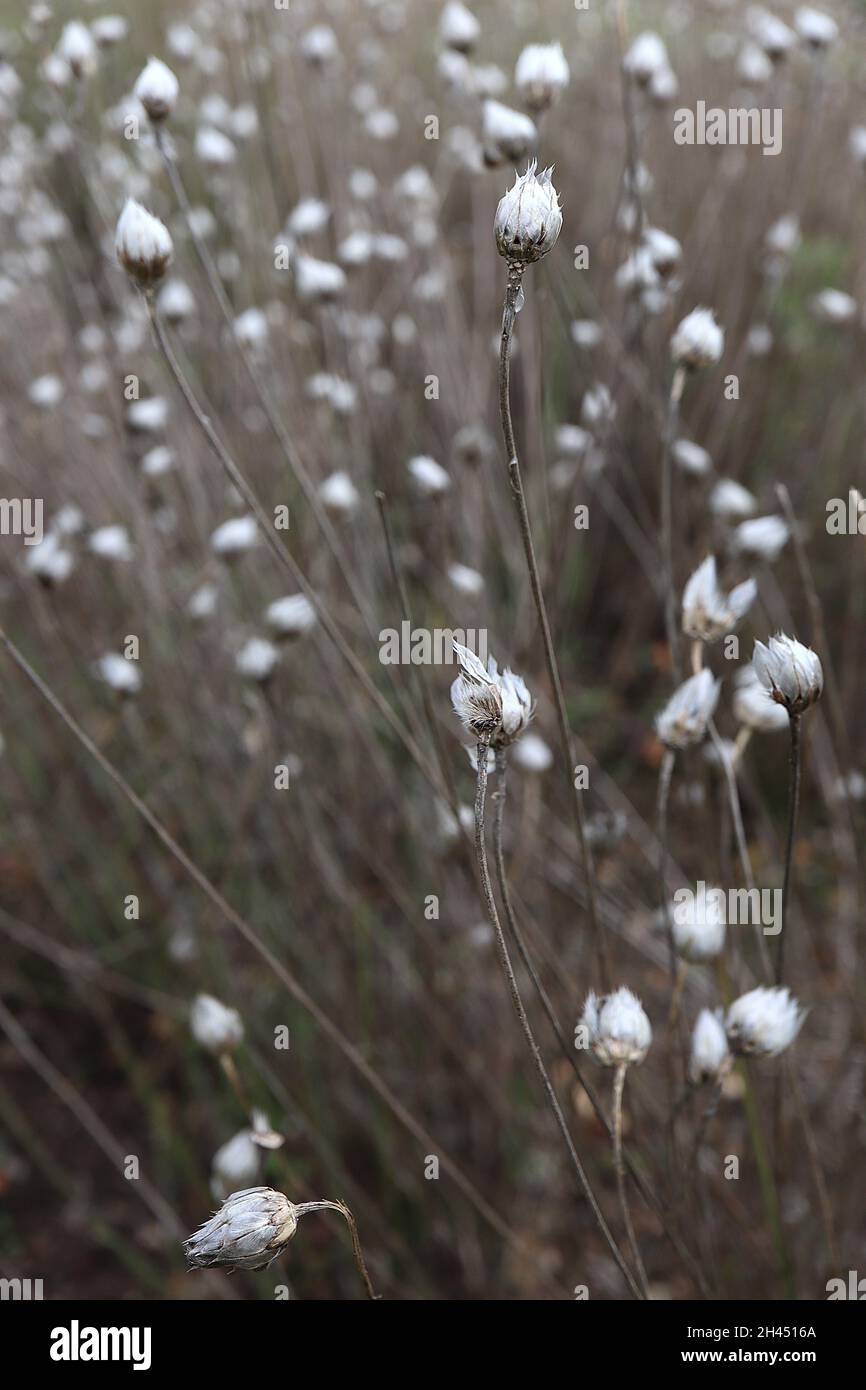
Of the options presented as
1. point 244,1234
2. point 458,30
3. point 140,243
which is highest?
point 458,30

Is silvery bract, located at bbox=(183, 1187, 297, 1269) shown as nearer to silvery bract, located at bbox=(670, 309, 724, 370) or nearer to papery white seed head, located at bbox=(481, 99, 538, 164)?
silvery bract, located at bbox=(670, 309, 724, 370)

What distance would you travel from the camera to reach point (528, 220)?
452mm

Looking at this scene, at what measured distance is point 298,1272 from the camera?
991mm

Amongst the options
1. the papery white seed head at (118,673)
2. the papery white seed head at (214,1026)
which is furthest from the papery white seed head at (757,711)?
the papery white seed head at (118,673)

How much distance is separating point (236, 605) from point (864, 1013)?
75 centimetres

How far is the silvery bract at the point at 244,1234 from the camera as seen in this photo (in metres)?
0.43

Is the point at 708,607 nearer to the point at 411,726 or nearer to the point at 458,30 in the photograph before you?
the point at 411,726

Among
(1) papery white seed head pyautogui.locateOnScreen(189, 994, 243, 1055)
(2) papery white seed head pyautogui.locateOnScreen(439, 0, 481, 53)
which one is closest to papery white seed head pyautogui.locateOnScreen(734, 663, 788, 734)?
(1) papery white seed head pyautogui.locateOnScreen(189, 994, 243, 1055)

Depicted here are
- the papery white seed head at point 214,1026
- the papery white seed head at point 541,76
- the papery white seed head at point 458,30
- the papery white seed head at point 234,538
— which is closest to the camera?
the papery white seed head at point 214,1026

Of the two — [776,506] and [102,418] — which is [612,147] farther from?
[102,418]

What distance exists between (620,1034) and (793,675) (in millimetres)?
179

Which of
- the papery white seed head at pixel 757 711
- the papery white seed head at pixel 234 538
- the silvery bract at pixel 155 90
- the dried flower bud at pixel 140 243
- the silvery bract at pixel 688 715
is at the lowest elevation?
the silvery bract at pixel 688 715

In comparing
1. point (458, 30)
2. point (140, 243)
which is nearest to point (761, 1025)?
point (140, 243)

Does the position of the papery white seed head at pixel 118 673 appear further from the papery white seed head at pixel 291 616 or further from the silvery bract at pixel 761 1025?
the silvery bract at pixel 761 1025
